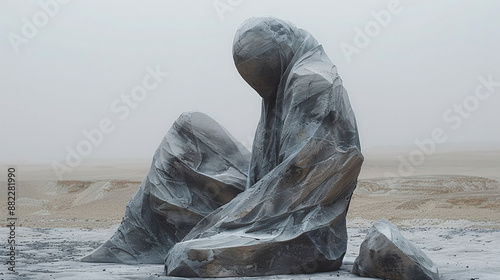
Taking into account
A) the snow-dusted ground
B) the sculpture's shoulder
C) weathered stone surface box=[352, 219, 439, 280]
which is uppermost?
the sculpture's shoulder

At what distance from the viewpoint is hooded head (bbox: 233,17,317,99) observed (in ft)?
19.3

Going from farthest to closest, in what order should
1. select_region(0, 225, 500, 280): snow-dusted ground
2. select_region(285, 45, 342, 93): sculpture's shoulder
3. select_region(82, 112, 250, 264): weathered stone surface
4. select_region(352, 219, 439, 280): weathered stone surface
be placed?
select_region(82, 112, 250, 264): weathered stone surface → select_region(285, 45, 342, 93): sculpture's shoulder → select_region(0, 225, 500, 280): snow-dusted ground → select_region(352, 219, 439, 280): weathered stone surface

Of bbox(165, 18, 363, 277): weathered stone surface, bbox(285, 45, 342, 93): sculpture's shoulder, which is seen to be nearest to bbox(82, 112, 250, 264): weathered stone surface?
bbox(165, 18, 363, 277): weathered stone surface

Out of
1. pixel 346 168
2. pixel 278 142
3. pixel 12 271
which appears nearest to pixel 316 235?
pixel 346 168

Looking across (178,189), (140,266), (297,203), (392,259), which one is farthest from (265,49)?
(140,266)

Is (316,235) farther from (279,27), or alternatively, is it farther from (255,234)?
(279,27)

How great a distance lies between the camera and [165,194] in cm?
645

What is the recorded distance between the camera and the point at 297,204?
17.3ft

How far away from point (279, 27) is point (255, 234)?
187 cm

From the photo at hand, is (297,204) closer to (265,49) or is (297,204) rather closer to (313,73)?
(313,73)

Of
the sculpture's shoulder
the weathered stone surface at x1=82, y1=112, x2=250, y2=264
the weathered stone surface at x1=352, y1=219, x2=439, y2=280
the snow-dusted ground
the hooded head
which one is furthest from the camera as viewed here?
the weathered stone surface at x1=82, y1=112, x2=250, y2=264

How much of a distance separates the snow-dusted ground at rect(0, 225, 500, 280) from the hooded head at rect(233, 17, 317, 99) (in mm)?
1776

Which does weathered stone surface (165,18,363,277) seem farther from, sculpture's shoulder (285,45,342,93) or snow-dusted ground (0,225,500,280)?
snow-dusted ground (0,225,500,280)

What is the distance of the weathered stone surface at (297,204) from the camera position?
506 centimetres
